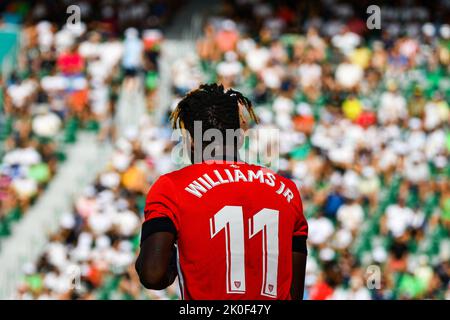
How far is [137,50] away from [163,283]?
15.3m

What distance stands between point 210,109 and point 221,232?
41 cm

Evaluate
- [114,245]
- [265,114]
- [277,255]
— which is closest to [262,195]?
[277,255]

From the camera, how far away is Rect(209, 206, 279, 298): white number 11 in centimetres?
306

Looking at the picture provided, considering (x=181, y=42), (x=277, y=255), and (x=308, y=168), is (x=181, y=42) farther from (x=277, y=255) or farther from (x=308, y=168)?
(x=277, y=255)

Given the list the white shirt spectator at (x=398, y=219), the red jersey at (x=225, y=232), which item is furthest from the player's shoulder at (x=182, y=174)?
the white shirt spectator at (x=398, y=219)

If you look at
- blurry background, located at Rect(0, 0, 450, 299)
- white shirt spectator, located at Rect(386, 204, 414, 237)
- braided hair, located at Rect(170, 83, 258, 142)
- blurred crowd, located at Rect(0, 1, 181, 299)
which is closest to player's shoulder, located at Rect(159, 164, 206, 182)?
braided hair, located at Rect(170, 83, 258, 142)

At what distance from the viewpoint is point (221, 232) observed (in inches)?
121

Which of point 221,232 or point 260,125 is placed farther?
point 260,125

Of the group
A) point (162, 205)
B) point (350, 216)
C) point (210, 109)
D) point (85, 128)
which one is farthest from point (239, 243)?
point (85, 128)

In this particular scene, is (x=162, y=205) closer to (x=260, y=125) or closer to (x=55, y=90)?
(x=260, y=125)

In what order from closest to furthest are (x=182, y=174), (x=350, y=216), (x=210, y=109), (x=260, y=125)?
(x=182, y=174) < (x=210, y=109) < (x=350, y=216) < (x=260, y=125)

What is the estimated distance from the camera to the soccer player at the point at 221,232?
3.03m

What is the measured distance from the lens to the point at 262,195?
315 centimetres

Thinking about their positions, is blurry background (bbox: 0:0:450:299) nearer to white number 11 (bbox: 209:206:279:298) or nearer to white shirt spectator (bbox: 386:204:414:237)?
white shirt spectator (bbox: 386:204:414:237)
